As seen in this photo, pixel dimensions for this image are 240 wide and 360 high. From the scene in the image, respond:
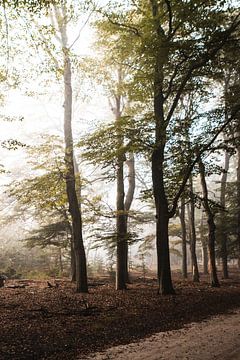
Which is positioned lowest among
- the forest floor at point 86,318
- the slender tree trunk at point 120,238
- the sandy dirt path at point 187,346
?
the sandy dirt path at point 187,346

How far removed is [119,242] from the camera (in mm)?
14141

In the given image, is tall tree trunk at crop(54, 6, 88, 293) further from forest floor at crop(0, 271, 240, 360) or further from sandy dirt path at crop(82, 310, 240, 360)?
sandy dirt path at crop(82, 310, 240, 360)

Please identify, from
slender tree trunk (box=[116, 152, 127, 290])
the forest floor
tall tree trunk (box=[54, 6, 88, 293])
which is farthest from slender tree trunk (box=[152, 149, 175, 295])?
tall tree trunk (box=[54, 6, 88, 293])

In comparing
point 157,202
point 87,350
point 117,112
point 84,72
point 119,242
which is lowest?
point 87,350

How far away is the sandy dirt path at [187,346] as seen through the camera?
5355mm

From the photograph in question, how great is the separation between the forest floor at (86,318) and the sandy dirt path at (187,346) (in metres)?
0.33

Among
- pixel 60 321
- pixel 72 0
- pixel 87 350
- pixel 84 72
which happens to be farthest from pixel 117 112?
pixel 87 350

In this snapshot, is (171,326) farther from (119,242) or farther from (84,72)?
(84,72)

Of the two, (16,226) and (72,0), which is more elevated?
(72,0)

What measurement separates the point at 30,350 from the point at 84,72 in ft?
41.5

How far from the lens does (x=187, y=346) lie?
19.4 ft

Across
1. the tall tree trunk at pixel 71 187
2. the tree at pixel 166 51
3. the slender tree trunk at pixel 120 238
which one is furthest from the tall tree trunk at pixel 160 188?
the tall tree trunk at pixel 71 187

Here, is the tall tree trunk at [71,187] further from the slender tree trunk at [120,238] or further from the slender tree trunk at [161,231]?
the slender tree trunk at [161,231]

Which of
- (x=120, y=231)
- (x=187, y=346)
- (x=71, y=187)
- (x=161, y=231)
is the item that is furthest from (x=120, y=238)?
(x=187, y=346)
